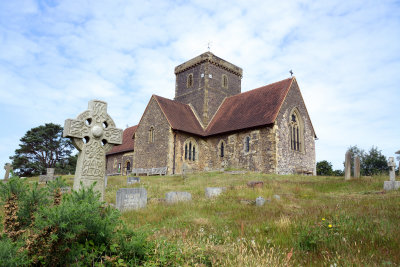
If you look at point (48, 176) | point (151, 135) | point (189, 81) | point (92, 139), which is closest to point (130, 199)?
point (92, 139)

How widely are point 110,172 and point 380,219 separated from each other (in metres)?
33.1

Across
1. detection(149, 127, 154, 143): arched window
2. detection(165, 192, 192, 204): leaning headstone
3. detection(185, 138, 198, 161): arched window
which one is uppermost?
detection(149, 127, 154, 143): arched window

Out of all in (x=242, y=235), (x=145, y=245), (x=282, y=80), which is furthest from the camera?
(x=282, y=80)

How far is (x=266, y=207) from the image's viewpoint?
884 cm

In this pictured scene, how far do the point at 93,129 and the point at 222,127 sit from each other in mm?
19558

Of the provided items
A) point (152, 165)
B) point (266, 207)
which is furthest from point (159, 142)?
point (266, 207)

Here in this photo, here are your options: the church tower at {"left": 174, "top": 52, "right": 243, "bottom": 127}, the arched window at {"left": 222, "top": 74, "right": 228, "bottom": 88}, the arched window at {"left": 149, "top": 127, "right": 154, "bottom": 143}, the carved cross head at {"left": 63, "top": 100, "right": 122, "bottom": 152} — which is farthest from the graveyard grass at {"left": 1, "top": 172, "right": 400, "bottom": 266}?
the arched window at {"left": 222, "top": 74, "right": 228, "bottom": 88}

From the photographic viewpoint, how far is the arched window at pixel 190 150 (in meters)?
26.9

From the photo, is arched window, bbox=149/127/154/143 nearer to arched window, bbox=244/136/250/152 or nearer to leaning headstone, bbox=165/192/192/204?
arched window, bbox=244/136/250/152

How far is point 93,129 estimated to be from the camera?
7598 mm

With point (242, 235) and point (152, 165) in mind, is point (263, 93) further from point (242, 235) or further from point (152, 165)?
point (242, 235)

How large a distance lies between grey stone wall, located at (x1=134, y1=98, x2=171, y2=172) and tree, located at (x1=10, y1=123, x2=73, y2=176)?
1932 centimetres

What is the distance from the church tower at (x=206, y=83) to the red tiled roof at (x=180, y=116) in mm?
958

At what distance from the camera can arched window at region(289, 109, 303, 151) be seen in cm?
2480
